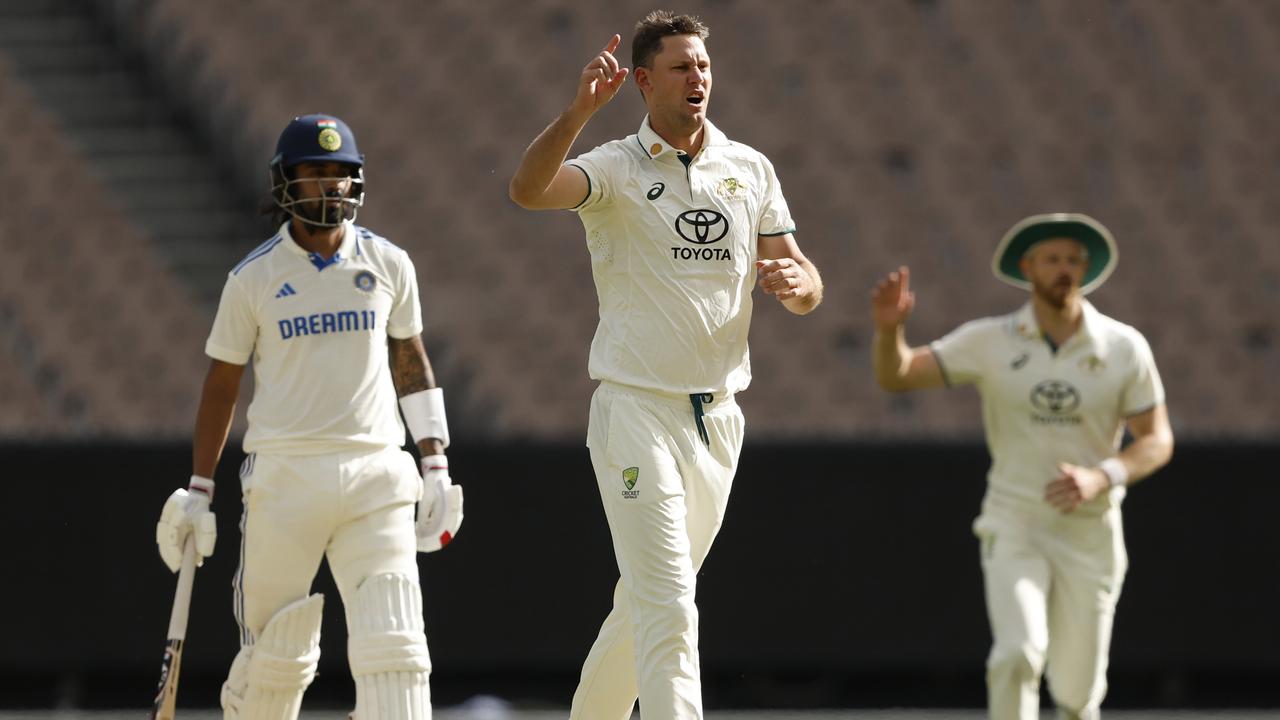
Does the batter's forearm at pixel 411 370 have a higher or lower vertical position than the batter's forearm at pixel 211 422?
higher

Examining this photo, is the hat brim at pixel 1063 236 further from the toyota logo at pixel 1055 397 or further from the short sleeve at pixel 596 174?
the short sleeve at pixel 596 174

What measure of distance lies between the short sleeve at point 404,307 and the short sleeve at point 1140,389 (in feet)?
9.15

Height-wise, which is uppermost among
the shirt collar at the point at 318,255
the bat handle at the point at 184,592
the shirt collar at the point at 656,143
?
the shirt collar at the point at 656,143

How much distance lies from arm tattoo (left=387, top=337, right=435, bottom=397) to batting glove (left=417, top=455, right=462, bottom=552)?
8.8 inches

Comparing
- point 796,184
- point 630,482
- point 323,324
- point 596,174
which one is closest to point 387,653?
point 630,482

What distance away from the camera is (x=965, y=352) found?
24.6ft

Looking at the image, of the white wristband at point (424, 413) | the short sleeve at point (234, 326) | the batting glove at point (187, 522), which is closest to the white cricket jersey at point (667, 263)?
the white wristband at point (424, 413)

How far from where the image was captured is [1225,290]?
12.8 metres

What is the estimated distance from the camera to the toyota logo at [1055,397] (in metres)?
7.26

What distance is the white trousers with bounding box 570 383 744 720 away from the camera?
5332mm

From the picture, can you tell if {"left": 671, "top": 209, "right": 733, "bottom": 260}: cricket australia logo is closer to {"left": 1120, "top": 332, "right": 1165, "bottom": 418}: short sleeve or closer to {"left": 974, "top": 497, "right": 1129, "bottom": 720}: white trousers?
{"left": 974, "top": 497, "right": 1129, "bottom": 720}: white trousers

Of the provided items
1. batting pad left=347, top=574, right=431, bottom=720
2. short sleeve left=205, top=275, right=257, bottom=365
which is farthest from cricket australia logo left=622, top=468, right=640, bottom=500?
short sleeve left=205, top=275, right=257, bottom=365

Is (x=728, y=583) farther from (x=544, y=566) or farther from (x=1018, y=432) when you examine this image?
(x=1018, y=432)

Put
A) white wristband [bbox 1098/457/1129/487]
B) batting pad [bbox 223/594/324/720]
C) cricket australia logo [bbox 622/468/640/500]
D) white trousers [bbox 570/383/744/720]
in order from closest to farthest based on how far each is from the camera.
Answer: white trousers [bbox 570/383/744/720] < cricket australia logo [bbox 622/468/640/500] < batting pad [bbox 223/594/324/720] < white wristband [bbox 1098/457/1129/487]
